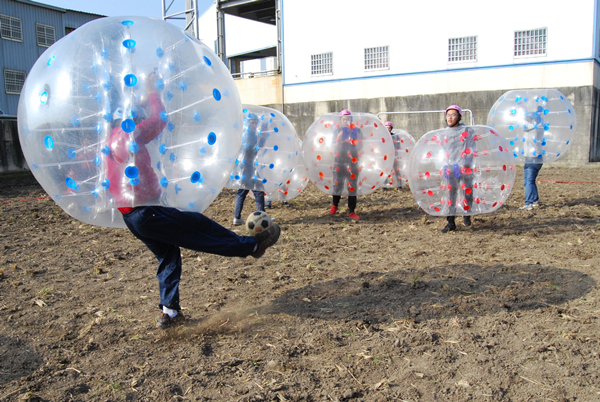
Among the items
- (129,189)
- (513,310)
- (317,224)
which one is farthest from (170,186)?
(317,224)

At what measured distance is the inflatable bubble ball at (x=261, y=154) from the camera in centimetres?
712

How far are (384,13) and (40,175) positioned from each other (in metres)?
17.3

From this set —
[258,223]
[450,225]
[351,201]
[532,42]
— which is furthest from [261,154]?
[532,42]

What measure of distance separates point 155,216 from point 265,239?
915mm

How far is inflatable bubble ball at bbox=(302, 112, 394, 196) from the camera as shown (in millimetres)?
7078

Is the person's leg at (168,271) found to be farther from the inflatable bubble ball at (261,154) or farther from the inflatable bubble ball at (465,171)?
the inflatable bubble ball at (465,171)

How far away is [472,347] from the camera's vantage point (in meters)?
3.23

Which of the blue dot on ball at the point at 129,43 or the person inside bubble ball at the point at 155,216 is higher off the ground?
the blue dot on ball at the point at 129,43

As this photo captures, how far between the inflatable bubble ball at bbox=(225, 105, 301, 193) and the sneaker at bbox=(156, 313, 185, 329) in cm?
363

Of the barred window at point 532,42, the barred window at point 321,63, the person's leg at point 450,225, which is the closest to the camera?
the person's leg at point 450,225

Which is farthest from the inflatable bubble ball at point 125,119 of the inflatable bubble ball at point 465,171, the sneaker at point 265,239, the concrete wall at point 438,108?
the concrete wall at point 438,108

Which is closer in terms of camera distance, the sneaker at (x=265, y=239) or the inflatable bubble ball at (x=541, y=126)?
the sneaker at (x=265, y=239)

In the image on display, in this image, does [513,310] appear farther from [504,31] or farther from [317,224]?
[504,31]

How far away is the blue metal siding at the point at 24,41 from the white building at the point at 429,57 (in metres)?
15.6
